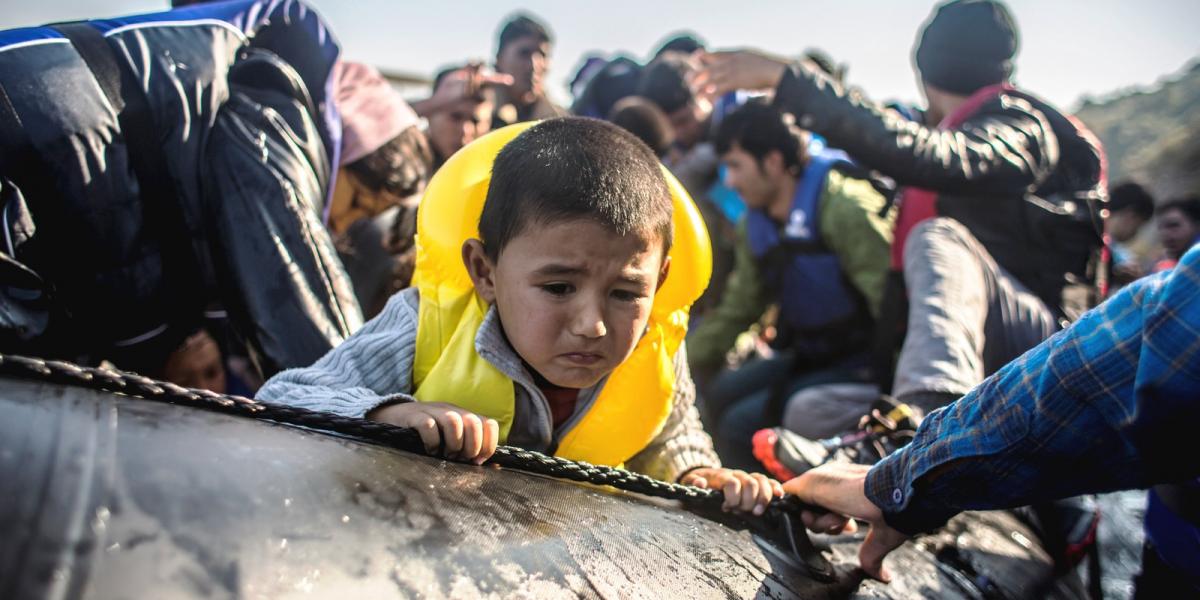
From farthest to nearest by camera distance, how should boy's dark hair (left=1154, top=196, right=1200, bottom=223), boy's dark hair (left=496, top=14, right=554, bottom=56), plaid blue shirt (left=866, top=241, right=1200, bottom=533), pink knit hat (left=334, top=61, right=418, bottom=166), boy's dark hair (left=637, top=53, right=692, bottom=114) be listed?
boy's dark hair (left=1154, top=196, right=1200, bottom=223), boy's dark hair (left=496, top=14, right=554, bottom=56), boy's dark hair (left=637, top=53, right=692, bottom=114), pink knit hat (left=334, top=61, right=418, bottom=166), plaid blue shirt (left=866, top=241, right=1200, bottom=533)

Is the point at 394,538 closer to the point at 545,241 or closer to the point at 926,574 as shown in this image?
the point at 545,241

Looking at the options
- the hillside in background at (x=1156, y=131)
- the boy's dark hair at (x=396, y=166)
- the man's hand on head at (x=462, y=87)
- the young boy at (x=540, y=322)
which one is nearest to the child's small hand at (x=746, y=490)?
the young boy at (x=540, y=322)

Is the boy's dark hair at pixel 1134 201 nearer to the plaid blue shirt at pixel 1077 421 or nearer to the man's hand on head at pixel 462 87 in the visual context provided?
the man's hand on head at pixel 462 87

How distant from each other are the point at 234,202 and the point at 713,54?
1805 mm

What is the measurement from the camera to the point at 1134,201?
23.3 ft

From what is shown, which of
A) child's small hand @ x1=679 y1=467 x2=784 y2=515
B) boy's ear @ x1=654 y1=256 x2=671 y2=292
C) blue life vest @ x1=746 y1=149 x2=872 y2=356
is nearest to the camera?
child's small hand @ x1=679 y1=467 x2=784 y2=515

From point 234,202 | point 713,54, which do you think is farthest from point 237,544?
point 713,54

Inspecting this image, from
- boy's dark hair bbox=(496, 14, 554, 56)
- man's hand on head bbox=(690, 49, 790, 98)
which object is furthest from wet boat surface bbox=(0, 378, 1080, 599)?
boy's dark hair bbox=(496, 14, 554, 56)

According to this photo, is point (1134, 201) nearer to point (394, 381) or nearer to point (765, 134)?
point (765, 134)

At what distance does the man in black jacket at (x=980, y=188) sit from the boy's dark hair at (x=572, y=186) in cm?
103

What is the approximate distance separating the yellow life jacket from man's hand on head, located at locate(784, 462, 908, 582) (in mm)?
346

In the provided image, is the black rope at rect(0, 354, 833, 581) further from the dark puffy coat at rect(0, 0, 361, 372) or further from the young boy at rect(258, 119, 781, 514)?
the dark puffy coat at rect(0, 0, 361, 372)

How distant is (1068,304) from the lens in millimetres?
2754

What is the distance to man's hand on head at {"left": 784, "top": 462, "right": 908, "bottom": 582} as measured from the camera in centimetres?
141
